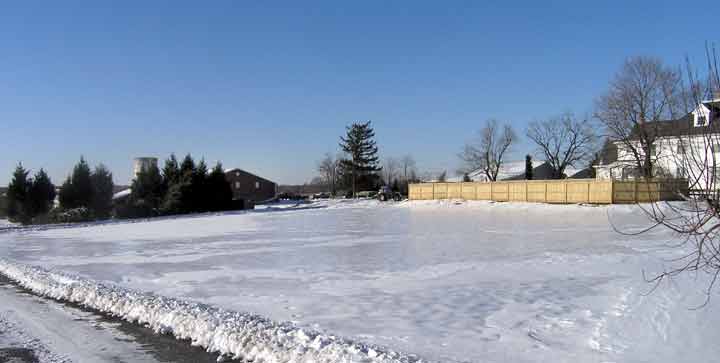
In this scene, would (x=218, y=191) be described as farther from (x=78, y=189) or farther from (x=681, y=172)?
(x=681, y=172)

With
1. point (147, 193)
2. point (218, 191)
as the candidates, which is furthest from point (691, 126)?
point (218, 191)

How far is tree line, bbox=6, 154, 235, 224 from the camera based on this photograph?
41406mm

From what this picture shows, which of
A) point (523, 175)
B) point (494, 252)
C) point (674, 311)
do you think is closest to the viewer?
point (674, 311)

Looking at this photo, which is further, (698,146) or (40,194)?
(40,194)

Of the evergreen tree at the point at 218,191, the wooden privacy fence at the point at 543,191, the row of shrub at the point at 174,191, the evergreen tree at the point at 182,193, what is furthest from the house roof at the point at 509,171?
the evergreen tree at the point at 182,193

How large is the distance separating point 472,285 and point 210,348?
6.21 meters

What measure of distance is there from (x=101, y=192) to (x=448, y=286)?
40843 mm

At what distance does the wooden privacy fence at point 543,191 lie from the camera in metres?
38.2

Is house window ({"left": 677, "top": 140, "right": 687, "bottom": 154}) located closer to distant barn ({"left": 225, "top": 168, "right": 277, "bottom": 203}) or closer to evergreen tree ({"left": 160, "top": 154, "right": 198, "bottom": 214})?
evergreen tree ({"left": 160, "top": 154, "right": 198, "bottom": 214})

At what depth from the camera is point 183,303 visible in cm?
966

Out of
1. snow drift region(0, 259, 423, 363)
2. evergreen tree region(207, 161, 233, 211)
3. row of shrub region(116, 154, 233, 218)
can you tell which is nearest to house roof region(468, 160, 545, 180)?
evergreen tree region(207, 161, 233, 211)

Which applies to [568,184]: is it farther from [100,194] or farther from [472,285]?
[100,194]

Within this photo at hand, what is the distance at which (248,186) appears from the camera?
302 feet

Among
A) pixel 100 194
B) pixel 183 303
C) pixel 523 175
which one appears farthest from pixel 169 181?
pixel 523 175
